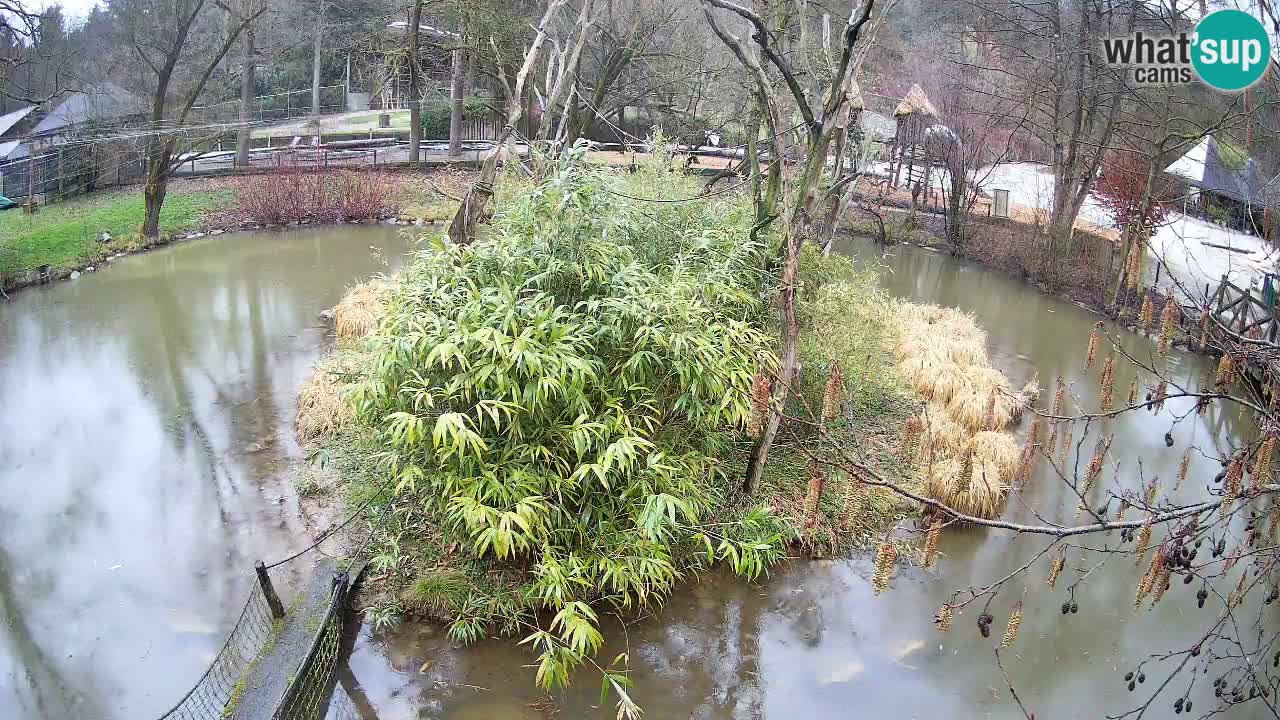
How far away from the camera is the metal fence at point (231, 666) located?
195 inches

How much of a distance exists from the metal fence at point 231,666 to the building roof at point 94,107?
16110mm

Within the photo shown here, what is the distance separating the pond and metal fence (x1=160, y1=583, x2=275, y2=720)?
9.8 inches

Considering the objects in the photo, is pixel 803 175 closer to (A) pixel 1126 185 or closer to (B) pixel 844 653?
(B) pixel 844 653

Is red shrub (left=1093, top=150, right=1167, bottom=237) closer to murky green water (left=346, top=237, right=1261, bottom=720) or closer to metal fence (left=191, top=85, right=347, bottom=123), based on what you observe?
murky green water (left=346, top=237, right=1261, bottom=720)

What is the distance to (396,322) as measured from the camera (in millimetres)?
5746

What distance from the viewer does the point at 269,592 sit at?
5.53m

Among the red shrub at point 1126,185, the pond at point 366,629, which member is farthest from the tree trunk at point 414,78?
the red shrub at point 1126,185

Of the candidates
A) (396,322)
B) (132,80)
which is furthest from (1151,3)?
(132,80)

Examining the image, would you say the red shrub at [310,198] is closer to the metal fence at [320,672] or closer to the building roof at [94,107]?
the building roof at [94,107]

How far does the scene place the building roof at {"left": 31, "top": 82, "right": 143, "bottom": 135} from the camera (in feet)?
61.3

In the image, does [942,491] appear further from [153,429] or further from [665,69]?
[665,69]

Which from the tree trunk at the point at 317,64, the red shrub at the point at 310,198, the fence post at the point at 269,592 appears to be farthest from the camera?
the tree trunk at the point at 317,64

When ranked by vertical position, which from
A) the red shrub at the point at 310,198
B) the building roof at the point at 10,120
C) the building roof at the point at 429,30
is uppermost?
the building roof at the point at 429,30

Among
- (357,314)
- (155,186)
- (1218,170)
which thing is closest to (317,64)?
(155,186)
